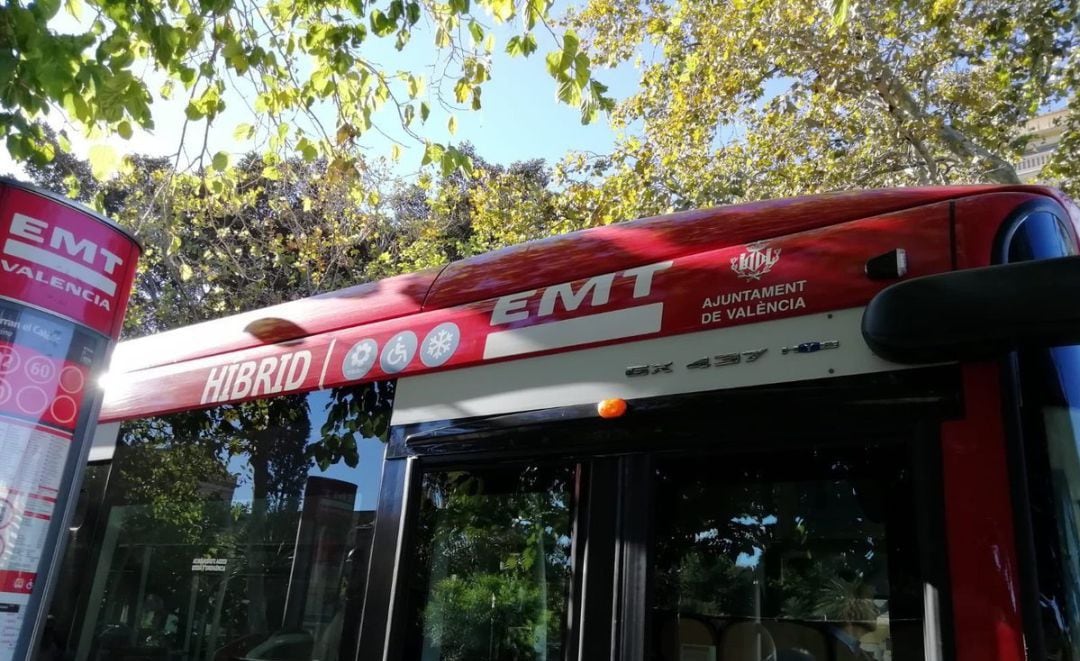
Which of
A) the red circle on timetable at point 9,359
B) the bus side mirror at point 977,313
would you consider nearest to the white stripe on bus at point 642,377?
the bus side mirror at point 977,313

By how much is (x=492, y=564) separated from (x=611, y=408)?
0.66m

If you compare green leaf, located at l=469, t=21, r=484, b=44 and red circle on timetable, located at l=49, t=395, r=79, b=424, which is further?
green leaf, located at l=469, t=21, r=484, b=44

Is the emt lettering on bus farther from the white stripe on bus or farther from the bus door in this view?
the bus door

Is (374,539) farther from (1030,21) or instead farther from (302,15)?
(1030,21)

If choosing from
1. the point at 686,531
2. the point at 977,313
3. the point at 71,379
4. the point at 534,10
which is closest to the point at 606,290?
the point at 686,531

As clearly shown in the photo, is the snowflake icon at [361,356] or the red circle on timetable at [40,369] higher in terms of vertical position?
the snowflake icon at [361,356]

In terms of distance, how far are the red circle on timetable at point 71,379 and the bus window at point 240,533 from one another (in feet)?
2.96

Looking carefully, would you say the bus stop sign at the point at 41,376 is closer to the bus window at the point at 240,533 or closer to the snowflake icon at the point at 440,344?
the bus window at the point at 240,533

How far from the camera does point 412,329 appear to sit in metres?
3.33

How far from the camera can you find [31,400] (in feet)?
8.43

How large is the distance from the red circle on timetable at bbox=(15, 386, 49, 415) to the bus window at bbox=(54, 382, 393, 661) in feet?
3.26

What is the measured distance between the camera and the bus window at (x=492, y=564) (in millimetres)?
2590

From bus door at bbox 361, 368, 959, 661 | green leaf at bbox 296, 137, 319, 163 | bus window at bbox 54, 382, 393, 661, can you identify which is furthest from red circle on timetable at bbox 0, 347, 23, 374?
green leaf at bbox 296, 137, 319, 163

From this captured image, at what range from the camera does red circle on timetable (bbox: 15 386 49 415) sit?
100 inches
